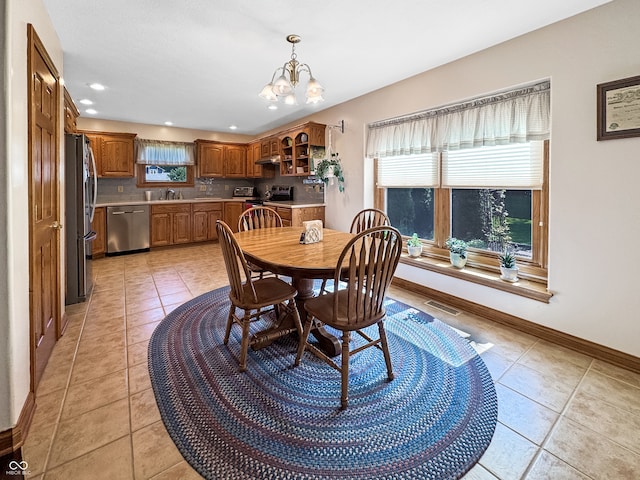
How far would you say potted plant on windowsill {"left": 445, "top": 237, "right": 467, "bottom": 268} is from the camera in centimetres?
311

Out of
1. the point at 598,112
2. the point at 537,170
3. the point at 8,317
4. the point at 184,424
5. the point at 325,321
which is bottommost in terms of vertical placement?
the point at 184,424

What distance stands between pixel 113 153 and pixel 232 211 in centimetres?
232

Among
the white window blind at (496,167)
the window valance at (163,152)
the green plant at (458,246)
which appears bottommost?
the green plant at (458,246)

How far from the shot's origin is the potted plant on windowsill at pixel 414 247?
11.8ft

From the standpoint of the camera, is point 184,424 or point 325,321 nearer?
point 184,424

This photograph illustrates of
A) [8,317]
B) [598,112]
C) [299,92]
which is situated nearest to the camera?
[8,317]

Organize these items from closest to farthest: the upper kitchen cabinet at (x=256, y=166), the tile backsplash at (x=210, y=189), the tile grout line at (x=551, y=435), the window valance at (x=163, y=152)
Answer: the tile grout line at (x=551, y=435), the tile backsplash at (x=210, y=189), the window valance at (x=163, y=152), the upper kitchen cabinet at (x=256, y=166)

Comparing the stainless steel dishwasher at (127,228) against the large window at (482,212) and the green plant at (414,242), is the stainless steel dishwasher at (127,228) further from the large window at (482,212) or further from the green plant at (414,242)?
the green plant at (414,242)

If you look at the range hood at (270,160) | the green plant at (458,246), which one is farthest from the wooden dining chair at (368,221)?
the range hood at (270,160)

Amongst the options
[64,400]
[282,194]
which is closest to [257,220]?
[64,400]

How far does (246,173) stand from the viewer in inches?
272

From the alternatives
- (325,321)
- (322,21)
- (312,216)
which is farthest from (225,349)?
(312,216)

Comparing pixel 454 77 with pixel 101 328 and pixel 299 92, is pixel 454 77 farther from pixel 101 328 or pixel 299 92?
pixel 101 328

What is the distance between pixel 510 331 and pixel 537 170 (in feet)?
4.58
